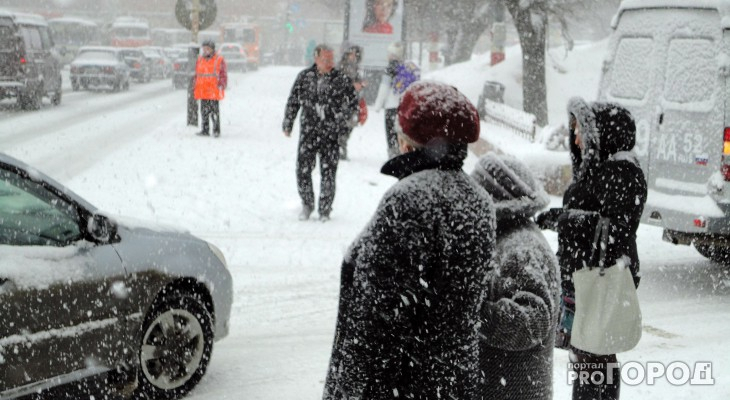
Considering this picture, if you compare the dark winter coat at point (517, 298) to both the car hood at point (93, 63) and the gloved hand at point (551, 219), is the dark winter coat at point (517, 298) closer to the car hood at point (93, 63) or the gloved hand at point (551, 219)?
the gloved hand at point (551, 219)

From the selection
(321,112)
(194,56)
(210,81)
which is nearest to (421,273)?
(321,112)

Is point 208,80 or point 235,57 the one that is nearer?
point 208,80

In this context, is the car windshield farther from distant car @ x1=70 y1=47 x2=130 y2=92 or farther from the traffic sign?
the traffic sign

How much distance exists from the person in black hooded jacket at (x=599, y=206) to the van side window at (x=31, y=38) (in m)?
20.0

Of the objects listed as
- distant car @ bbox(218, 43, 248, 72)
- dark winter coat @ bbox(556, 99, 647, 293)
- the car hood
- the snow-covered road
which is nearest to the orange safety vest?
the snow-covered road

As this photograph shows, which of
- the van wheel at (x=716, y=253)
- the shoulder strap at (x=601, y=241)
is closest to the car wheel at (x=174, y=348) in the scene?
the shoulder strap at (x=601, y=241)

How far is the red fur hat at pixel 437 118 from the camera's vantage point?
247 centimetres

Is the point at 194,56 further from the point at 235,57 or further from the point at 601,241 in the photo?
the point at 235,57

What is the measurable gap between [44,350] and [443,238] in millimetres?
2357

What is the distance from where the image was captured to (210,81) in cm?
1602

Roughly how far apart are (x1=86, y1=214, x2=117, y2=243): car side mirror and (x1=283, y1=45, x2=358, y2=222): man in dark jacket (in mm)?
5504

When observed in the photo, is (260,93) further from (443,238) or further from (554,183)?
(443,238)

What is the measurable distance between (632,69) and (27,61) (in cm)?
1718

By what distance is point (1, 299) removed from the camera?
3.65 m
